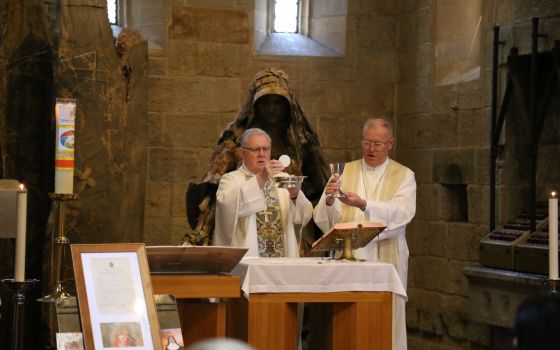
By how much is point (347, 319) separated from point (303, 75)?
17.0ft

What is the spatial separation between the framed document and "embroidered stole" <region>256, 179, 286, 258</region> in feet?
7.85

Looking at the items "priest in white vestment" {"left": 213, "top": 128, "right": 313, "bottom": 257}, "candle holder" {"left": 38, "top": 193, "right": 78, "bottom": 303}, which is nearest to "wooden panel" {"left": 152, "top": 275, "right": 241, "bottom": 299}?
"candle holder" {"left": 38, "top": 193, "right": 78, "bottom": 303}

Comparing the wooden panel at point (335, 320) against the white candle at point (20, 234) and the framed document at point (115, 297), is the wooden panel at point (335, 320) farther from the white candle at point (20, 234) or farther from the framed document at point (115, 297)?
the white candle at point (20, 234)

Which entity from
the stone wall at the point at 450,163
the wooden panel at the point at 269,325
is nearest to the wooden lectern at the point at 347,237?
the wooden panel at the point at 269,325

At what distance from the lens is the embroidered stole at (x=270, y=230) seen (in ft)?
21.9

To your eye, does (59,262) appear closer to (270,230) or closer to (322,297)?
(322,297)

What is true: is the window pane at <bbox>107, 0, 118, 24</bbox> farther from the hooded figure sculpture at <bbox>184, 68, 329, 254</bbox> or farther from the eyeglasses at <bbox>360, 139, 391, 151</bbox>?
the eyeglasses at <bbox>360, 139, 391, 151</bbox>

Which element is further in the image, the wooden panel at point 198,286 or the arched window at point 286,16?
the arched window at point 286,16

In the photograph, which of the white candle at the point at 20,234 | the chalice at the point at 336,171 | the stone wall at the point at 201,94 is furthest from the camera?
the stone wall at the point at 201,94

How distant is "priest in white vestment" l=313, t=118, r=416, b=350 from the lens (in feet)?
21.2

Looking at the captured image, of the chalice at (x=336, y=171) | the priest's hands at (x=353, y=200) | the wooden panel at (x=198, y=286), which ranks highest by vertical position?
the chalice at (x=336, y=171)

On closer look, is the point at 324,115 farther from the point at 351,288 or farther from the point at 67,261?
the point at 351,288

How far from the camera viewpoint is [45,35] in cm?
787

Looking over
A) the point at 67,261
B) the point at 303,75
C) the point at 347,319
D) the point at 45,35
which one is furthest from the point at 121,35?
the point at 347,319
